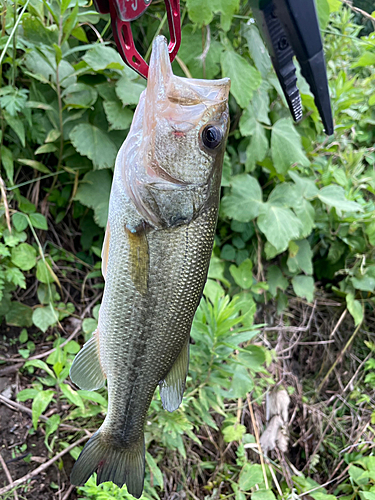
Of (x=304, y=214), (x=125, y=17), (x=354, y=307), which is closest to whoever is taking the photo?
(x=125, y=17)

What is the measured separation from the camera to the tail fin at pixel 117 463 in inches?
39.2

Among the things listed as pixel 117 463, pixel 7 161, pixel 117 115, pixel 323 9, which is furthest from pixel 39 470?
pixel 323 9

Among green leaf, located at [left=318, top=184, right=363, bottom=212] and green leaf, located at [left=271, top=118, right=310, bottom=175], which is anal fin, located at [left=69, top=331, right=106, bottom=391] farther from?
green leaf, located at [left=318, top=184, right=363, bottom=212]

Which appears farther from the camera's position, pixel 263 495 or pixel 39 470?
pixel 263 495

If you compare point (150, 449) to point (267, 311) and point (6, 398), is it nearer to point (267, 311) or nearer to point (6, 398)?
point (6, 398)

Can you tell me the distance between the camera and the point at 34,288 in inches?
77.4

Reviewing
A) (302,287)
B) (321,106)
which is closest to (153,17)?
(321,106)

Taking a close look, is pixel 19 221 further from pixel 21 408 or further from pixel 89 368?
pixel 89 368

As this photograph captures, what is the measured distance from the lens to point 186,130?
0.89m

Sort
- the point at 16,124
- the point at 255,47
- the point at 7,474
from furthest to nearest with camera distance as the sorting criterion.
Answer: the point at 255,47, the point at 16,124, the point at 7,474

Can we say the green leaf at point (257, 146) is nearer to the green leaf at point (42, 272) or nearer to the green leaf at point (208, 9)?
the green leaf at point (208, 9)

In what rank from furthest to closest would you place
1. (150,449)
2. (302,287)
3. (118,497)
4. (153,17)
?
(302,287), (153,17), (150,449), (118,497)

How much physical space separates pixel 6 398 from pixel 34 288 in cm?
53

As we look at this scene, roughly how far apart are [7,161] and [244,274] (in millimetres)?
1313
